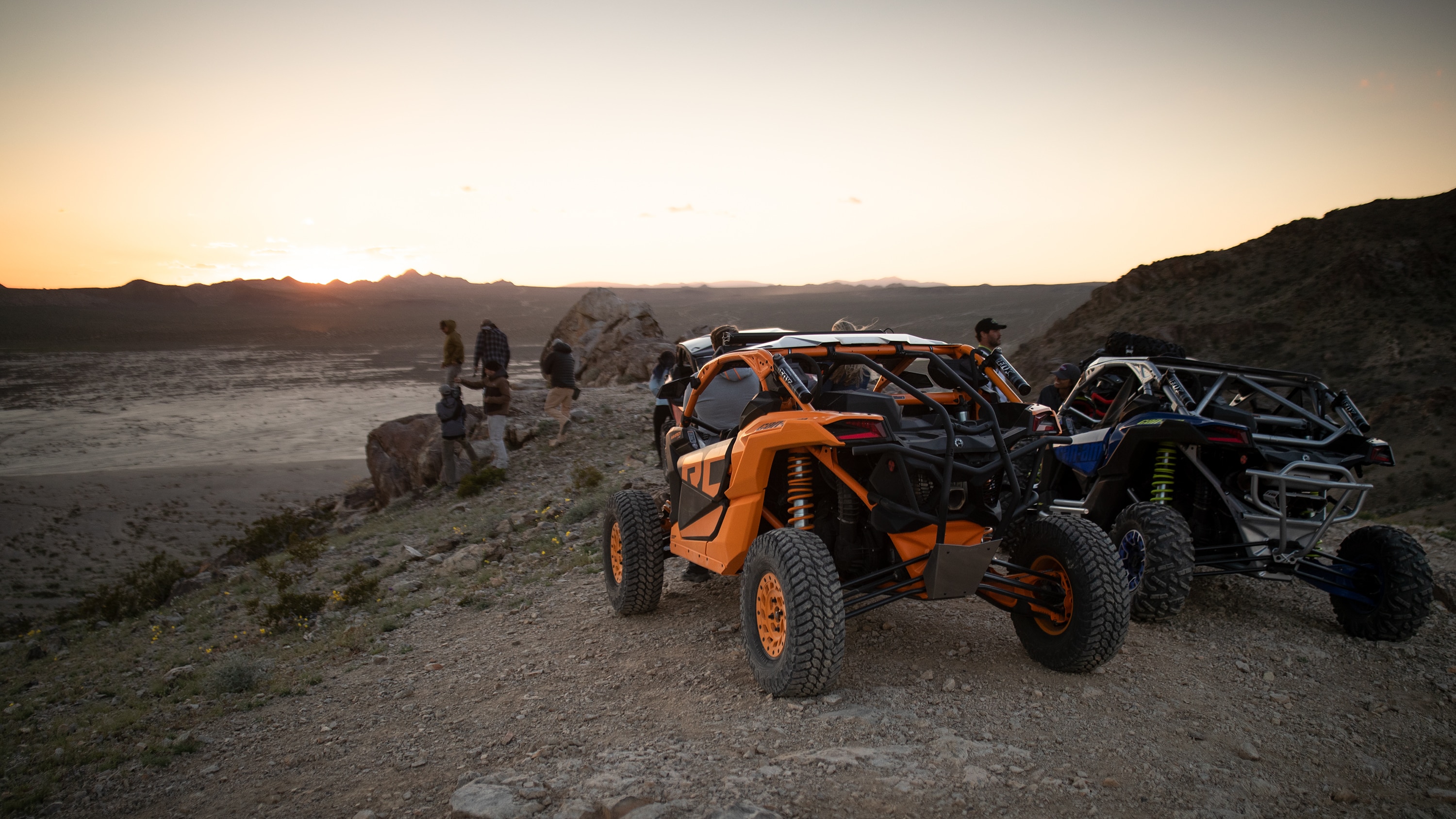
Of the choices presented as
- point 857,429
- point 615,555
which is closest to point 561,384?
point 615,555

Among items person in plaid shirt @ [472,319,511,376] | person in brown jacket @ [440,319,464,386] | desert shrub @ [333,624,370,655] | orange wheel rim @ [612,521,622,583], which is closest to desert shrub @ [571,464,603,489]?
person in plaid shirt @ [472,319,511,376]

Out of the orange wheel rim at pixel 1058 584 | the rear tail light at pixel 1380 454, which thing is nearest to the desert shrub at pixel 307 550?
the orange wheel rim at pixel 1058 584

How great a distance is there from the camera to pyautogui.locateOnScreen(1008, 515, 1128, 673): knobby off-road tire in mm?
4262

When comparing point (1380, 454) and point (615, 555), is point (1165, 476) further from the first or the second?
point (615, 555)

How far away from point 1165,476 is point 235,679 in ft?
24.0

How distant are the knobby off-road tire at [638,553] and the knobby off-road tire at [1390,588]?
4801 millimetres

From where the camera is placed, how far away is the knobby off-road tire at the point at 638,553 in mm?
6168

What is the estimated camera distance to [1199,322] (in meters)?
29.4

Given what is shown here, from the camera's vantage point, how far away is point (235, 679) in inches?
257

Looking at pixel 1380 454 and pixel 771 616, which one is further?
pixel 1380 454

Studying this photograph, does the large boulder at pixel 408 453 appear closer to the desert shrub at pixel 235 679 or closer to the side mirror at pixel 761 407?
the desert shrub at pixel 235 679

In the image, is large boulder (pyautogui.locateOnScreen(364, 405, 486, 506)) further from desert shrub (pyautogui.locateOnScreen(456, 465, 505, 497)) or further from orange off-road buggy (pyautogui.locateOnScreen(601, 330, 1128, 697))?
orange off-road buggy (pyautogui.locateOnScreen(601, 330, 1128, 697))

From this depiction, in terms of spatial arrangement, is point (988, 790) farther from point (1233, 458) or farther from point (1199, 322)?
point (1199, 322)

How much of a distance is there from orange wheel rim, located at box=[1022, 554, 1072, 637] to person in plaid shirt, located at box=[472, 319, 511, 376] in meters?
11.8
